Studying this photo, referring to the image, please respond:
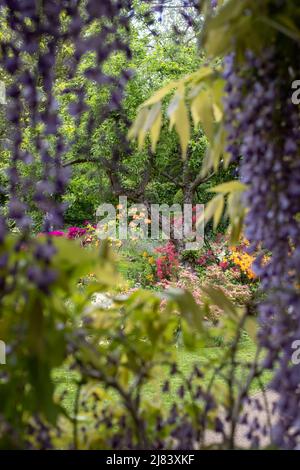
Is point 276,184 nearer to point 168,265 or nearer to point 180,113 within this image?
point 180,113

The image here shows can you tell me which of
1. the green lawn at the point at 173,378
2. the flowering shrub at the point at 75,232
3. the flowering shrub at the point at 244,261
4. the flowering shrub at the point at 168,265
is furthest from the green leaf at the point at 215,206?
the flowering shrub at the point at 75,232

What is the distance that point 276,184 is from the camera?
1218 mm

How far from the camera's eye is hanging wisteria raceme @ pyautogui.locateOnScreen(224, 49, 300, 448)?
119 centimetres

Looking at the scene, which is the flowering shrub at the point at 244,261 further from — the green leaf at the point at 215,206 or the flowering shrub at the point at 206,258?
the green leaf at the point at 215,206

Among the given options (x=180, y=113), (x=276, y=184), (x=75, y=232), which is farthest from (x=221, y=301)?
(x=75, y=232)

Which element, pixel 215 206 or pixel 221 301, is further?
pixel 215 206

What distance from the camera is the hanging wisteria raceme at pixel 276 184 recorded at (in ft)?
3.91

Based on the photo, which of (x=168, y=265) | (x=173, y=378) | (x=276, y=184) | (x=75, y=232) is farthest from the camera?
(x=75, y=232)

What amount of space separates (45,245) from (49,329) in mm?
188

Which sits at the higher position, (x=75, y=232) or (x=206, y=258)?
(x=75, y=232)

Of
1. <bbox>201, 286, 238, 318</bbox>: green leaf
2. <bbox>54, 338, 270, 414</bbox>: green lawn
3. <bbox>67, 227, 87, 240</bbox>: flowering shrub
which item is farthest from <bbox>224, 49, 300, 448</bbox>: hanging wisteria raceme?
<bbox>67, 227, 87, 240</bbox>: flowering shrub

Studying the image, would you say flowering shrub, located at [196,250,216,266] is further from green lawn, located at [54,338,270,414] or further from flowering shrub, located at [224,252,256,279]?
green lawn, located at [54,338,270,414]

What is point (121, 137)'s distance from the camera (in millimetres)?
1575
